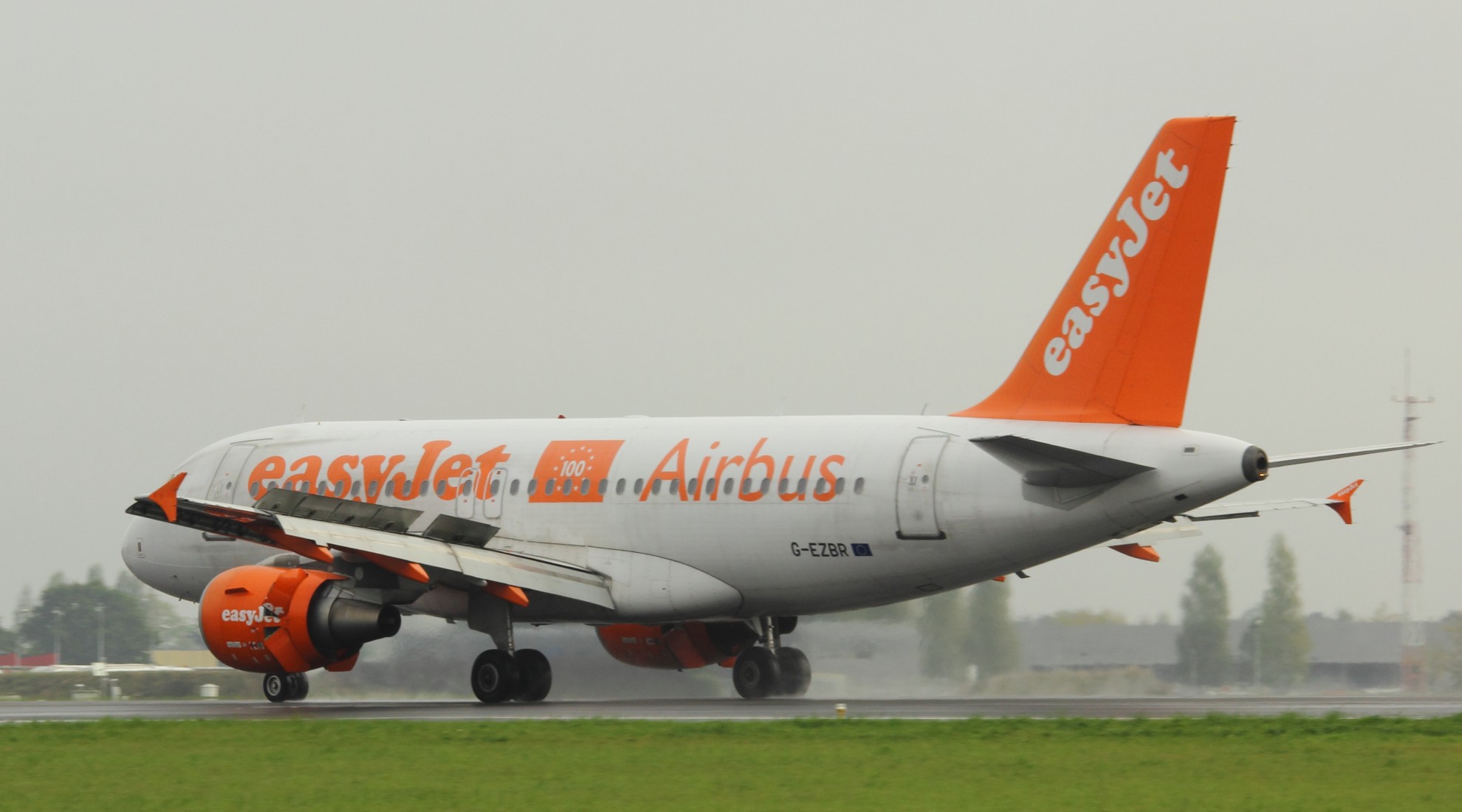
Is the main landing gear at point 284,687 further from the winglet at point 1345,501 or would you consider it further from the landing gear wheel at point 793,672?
the winglet at point 1345,501

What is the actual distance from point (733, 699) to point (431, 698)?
6823mm

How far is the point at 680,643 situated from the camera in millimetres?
33062

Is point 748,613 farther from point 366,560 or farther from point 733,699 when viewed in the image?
point 366,560

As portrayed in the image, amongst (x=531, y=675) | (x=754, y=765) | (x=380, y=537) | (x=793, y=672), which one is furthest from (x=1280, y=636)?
(x=754, y=765)

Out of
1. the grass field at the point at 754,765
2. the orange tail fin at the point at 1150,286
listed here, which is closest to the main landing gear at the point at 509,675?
the grass field at the point at 754,765

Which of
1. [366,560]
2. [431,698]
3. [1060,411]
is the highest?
[1060,411]

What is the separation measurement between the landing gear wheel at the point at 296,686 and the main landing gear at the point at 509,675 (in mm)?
3540

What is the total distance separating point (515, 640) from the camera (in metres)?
36.7

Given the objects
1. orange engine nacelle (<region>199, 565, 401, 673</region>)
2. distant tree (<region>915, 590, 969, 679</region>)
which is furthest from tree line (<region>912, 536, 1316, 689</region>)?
orange engine nacelle (<region>199, 565, 401, 673</region>)

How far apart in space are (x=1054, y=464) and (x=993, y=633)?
942 cm

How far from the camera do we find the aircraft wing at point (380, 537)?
26.9 meters

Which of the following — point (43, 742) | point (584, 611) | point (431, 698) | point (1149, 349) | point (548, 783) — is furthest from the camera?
point (431, 698)

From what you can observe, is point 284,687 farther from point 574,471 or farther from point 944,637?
point 944,637

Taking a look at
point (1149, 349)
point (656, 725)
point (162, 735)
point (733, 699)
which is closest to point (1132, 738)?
point (656, 725)
